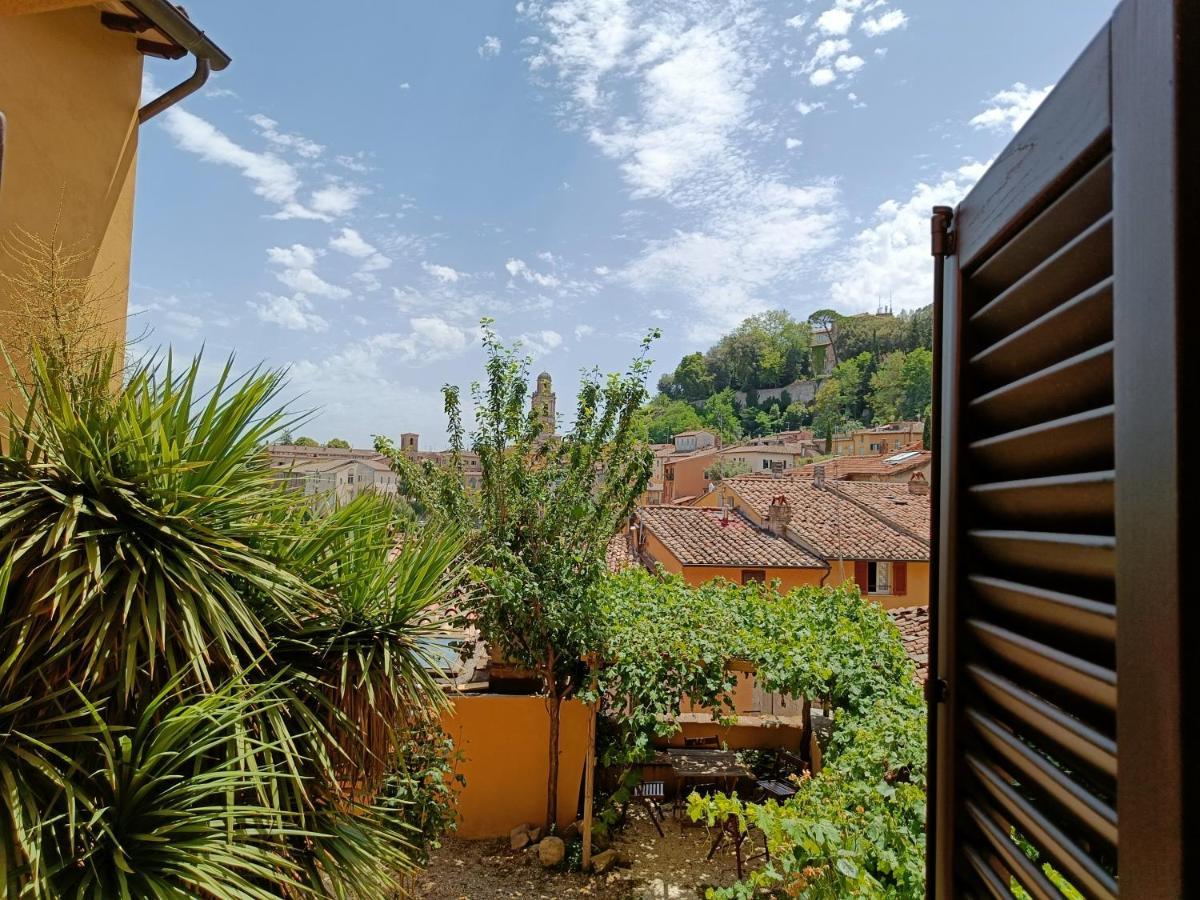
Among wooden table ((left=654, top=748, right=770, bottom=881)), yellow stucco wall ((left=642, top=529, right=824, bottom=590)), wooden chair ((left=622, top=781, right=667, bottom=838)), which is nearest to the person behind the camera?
wooden table ((left=654, top=748, right=770, bottom=881))

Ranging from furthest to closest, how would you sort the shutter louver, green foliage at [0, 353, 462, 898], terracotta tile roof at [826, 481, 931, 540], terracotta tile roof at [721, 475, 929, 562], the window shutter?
terracotta tile roof at [826, 481, 931, 540] → terracotta tile roof at [721, 475, 929, 562] → the window shutter → green foliage at [0, 353, 462, 898] → the shutter louver

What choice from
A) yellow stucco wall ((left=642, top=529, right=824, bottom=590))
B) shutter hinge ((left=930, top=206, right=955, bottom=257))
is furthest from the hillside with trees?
shutter hinge ((left=930, top=206, right=955, bottom=257))

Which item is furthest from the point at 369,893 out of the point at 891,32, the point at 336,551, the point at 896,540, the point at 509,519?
the point at 896,540

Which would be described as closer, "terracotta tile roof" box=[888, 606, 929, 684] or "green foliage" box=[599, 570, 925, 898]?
"green foliage" box=[599, 570, 925, 898]

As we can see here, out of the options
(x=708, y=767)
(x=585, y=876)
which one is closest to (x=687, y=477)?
(x=708, y=767)

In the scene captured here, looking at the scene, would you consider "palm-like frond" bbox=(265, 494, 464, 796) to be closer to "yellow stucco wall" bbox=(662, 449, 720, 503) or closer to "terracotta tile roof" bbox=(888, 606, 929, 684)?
"terracotta tile roof" bbox=(888, 606, 929, 684)

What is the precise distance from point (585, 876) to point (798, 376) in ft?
252

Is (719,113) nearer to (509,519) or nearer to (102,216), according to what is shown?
(509,519)

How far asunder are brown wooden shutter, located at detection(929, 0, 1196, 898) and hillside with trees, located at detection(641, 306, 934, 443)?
186 feet

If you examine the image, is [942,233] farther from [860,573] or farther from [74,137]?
[860,573]

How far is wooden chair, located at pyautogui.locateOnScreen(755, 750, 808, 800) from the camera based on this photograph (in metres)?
6.64

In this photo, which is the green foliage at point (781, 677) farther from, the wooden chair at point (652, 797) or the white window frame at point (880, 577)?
the white window frame at point (880, 577)

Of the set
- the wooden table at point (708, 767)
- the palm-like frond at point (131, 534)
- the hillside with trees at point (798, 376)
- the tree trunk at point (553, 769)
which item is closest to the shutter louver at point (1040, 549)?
the palm-like frond at point (131, 534)

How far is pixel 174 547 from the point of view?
276 cm
